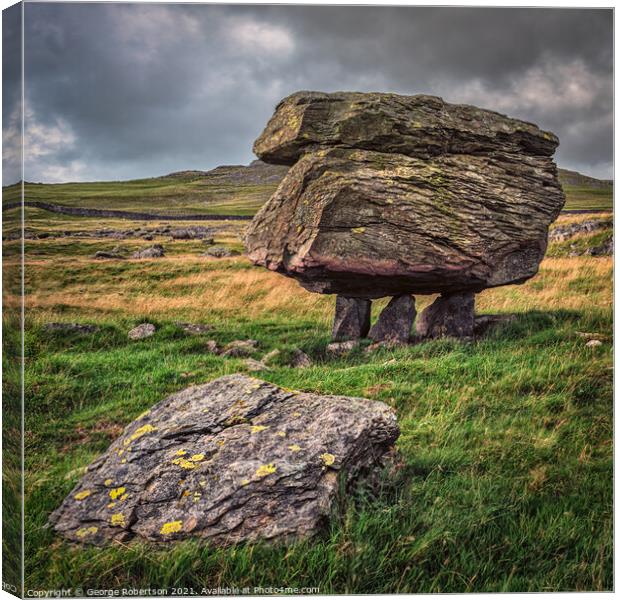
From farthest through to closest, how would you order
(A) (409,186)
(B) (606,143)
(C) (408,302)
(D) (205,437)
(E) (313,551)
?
(C) (408,302), (A) (409,186), (B) (606,143), (D) (205,437), (E) (313,551)

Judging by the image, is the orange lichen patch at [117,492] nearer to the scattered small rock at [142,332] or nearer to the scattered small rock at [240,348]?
the scattered small rock at [240,348]

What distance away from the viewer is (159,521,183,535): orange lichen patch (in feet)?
20.8

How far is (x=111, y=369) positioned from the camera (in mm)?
9805

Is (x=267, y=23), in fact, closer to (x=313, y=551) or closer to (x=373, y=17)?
(x=373, y=17)

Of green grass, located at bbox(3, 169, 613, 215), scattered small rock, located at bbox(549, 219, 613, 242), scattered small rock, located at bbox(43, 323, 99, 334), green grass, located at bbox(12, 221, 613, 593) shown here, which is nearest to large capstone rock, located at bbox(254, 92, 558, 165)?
green grass, located at bbox(3, 169, 613, 215)

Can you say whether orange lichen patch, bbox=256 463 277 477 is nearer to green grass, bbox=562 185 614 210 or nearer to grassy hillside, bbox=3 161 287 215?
grassy hillside, bbox=3 161 287 215

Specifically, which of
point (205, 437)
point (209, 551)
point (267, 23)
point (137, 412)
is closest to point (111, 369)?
point (137, 412)

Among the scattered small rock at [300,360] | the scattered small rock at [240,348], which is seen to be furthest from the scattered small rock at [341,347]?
the scattered small rock at [240,348]

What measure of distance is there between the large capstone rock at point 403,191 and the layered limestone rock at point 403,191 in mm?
21

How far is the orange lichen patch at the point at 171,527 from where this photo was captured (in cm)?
633

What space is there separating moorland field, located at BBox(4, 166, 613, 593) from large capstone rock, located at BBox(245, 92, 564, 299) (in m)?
1.29

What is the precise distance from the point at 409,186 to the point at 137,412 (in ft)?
22.0

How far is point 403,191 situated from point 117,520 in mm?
7927

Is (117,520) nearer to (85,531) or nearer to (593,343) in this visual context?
(85,531)
